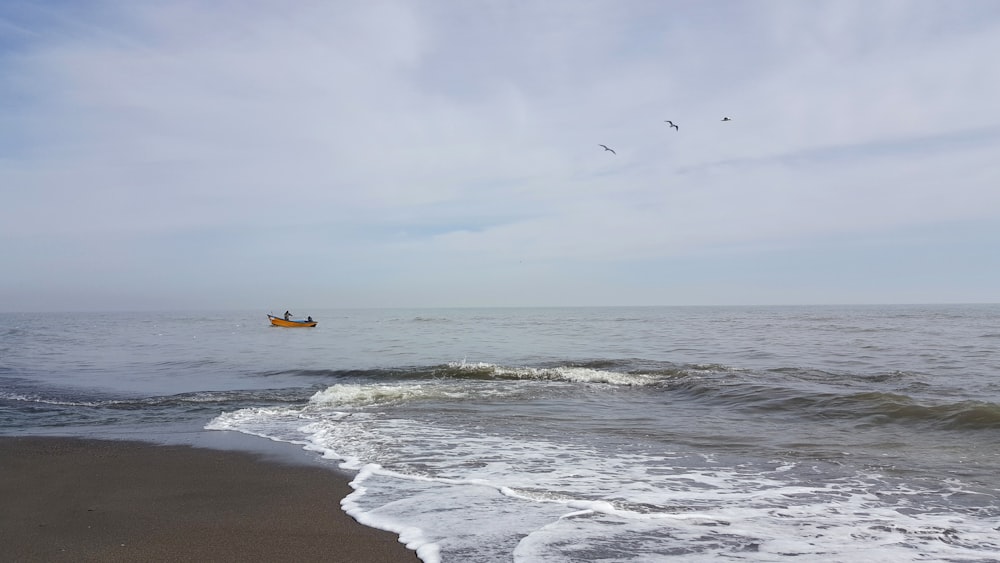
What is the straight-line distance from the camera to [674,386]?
1551 centimetres

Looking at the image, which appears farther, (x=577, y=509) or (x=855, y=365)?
(x=855, y=365)

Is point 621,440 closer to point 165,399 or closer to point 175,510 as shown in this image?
point 175,510

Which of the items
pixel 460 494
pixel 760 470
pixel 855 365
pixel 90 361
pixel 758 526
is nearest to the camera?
pixel 758 526

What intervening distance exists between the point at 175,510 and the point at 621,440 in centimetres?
583

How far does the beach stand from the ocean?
16.2 inches

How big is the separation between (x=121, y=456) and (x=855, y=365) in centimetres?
1879

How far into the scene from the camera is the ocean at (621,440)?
4.96m

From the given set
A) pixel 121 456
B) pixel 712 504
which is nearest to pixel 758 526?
pixel 712 504

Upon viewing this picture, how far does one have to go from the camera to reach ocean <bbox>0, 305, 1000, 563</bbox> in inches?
195

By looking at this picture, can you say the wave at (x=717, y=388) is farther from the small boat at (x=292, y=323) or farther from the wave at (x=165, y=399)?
the small boat at (x=292, y=323)

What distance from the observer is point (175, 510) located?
5.75m

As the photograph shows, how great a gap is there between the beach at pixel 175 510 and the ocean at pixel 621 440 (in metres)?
0.41

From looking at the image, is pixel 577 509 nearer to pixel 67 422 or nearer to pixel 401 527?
pixel 401 527

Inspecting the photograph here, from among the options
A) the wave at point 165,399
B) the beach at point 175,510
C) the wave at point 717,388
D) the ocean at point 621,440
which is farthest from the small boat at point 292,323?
the beach at point 175,510
